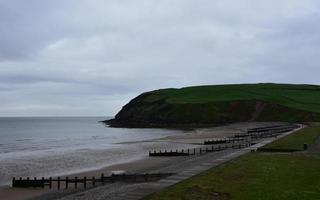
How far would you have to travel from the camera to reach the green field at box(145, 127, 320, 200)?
18.1 metres

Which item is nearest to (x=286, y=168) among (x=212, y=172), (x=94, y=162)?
(x=212, y=172)

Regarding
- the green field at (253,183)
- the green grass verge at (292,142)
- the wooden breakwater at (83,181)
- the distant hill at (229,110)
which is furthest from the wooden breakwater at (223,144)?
the distant hill at (229,110)

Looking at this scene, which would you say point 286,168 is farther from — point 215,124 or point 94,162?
point 215,124

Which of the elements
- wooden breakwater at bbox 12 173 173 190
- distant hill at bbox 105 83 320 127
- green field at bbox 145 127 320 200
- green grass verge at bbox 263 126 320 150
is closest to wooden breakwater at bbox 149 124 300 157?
green grass verge at bbox 263 126 320 150

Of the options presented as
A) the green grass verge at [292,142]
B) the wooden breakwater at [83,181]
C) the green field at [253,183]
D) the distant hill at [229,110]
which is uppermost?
the distant hill at [229,110]

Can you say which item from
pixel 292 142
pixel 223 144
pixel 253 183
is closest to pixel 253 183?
pixel 253 183

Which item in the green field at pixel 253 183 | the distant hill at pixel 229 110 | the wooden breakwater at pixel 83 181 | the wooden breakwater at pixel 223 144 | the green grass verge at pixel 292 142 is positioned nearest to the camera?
the green field at pixel 253 183

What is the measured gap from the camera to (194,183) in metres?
21.1

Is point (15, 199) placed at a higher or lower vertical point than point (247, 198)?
lower

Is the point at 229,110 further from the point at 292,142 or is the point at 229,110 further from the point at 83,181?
the point at 83,181

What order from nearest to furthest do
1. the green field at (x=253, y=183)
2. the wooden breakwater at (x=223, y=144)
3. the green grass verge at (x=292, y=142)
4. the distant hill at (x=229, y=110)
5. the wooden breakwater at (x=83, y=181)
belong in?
the green field at (x=253, y=183)
the wooden breakwater at (x=83, y=181)
the green grass verge at (x=292, y=142)
the wooden breakwater at (x=223, y=144)
the distant hill at (x=229, y=110)

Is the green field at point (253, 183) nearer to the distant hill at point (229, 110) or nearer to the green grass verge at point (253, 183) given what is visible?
the green grass verge at point (253, 183)

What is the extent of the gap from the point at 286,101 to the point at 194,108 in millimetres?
35622

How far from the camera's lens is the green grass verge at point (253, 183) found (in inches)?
713
